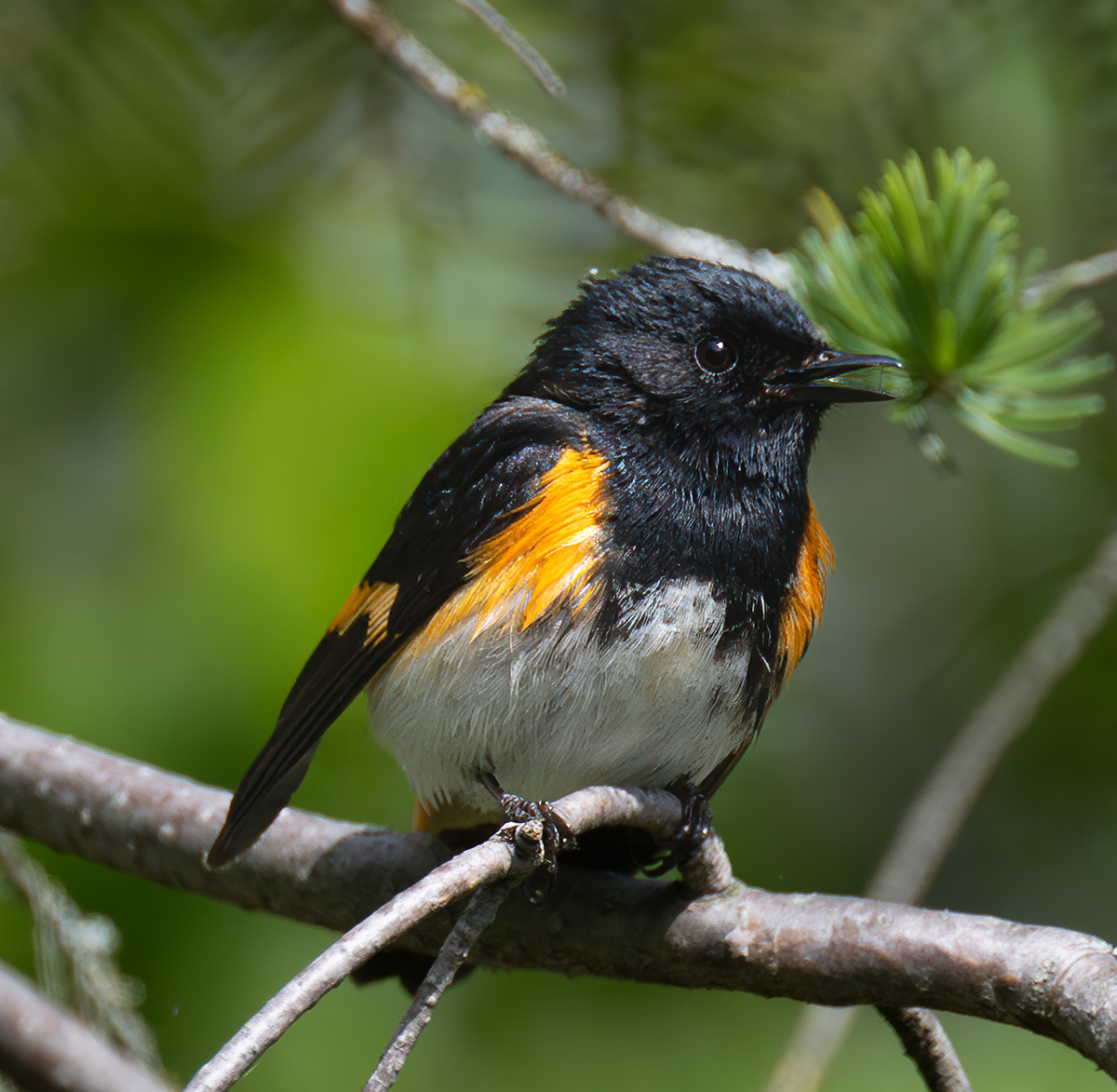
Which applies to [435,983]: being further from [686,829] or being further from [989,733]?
[989,733]

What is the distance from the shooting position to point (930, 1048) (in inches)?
60.3

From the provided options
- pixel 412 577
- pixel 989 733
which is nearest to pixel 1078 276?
pixel 989 733

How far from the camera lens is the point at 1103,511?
284 centimetres

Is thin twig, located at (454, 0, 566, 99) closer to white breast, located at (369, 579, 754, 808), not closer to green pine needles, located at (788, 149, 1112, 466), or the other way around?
green pine needles, located at (788, 149, 1112, 466)

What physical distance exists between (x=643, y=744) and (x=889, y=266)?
2.62 feet

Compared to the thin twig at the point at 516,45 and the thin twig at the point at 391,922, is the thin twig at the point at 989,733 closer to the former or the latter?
the thin twig at the point at 391,922

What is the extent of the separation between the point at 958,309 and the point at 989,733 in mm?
874

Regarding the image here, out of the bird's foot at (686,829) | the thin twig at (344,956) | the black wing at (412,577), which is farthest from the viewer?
the black wing at (412,577)

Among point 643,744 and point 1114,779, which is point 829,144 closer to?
point 643,744

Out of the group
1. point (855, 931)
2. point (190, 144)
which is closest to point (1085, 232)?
point (855, 931)

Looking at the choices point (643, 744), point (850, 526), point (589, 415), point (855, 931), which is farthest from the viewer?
point (850, 526)

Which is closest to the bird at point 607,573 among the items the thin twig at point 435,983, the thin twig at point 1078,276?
the thin twig at point 1078,276

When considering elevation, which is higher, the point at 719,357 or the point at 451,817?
the point at 719,357

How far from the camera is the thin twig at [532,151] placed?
2.13 metres
